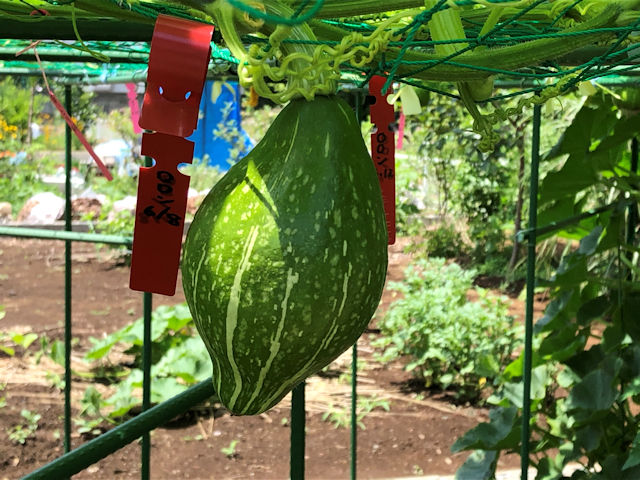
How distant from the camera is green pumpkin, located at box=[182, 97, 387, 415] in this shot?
48cm

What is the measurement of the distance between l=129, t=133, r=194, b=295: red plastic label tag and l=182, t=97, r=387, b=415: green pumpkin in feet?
0.20

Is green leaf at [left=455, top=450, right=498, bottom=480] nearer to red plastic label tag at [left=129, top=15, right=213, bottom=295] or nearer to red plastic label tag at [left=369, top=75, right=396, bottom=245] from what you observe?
red plastic label tag at [left=369, top=75, right=396, bottom=245]

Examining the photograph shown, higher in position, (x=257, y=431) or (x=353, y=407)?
(x=353, y=407)

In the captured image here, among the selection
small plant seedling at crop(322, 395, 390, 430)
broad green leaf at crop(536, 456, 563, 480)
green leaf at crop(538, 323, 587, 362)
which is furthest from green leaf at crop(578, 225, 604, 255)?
small plant seedling at crop(322, 395, 390, 430)

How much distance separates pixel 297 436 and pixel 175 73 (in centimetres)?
54

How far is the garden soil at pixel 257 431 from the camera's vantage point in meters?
3.04

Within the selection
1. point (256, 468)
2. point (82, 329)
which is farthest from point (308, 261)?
point (82, 329)

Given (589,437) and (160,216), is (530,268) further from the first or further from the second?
(160,216)

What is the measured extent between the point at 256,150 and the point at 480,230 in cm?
557

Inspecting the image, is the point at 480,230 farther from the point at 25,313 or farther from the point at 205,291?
the point at 205,291

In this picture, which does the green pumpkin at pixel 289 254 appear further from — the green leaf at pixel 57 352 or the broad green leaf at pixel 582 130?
the green leaf at pixel 57 352

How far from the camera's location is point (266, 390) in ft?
1.74

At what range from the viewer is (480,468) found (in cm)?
191

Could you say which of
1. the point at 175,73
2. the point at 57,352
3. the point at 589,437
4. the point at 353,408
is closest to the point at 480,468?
the point at 589,437
